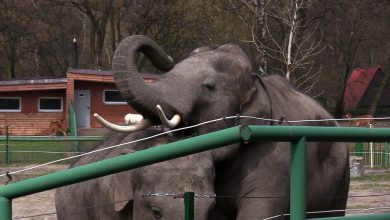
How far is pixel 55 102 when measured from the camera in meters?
41.1

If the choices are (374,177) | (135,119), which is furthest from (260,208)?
(374,177)

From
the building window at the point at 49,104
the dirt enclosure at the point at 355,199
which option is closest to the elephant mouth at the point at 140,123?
the dirt enclosure at the point at 355,199

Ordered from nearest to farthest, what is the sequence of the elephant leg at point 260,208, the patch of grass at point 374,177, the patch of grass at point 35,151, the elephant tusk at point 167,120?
the elephant tusk at point 167,120 < the elephant leg at point 260,208 < the patch of grass at point 374,177 < the patch of grass at point 35,151

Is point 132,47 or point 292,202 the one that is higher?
point 132,47

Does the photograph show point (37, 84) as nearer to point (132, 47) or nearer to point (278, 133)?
point (132, 47)

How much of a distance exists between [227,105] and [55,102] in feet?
117

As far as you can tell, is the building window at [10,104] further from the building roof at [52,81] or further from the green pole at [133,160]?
the green pole at [133,160]

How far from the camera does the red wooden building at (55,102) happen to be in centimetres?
3903

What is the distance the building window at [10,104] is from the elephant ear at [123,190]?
36986mm

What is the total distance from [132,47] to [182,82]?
1.38 feet

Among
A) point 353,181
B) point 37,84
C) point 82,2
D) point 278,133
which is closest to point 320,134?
point 278,133

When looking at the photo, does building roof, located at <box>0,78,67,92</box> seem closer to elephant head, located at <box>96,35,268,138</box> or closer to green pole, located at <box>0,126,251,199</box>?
elephant head, located at <box>96,35,268,138</box>

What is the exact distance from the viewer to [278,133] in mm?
3279

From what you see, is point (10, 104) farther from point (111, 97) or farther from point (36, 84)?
point (111, 97)
